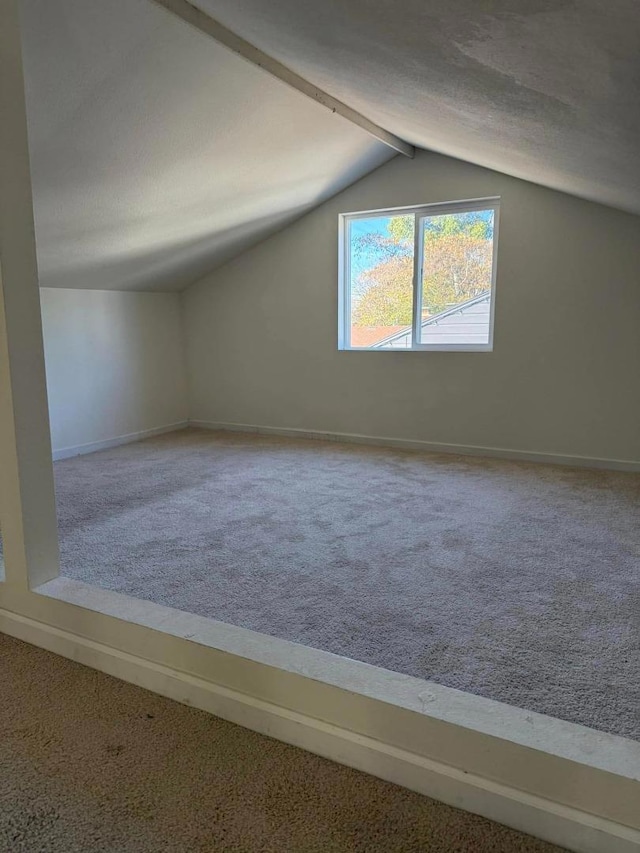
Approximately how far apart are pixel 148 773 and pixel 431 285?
12.9 feet

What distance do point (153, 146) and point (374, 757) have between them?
2913 millimetres

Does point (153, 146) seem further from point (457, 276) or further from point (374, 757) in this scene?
point (374, 757)

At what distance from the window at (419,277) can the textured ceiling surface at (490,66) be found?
136 centimetres

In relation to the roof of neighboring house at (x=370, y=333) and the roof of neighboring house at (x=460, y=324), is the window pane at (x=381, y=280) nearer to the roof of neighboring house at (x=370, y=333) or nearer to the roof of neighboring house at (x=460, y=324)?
the roof of neighboring house at (x=370, y=333)

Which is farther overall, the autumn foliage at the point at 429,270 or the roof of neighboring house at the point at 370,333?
the roof of neighboring house at the point at 370,333

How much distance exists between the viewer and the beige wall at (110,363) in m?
4.45

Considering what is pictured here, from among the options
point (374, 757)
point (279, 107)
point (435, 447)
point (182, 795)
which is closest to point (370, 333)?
point (435, 447)

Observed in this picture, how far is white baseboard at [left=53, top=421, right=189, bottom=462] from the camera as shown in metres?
4.53

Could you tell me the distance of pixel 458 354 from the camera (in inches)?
174

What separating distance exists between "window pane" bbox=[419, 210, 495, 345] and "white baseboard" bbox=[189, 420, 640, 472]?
0.84m

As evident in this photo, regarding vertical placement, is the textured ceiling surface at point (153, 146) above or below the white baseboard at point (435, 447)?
above

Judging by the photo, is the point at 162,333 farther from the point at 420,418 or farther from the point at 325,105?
the point at 325,105

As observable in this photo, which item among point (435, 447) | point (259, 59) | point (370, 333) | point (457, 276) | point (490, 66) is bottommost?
point (435, 447)

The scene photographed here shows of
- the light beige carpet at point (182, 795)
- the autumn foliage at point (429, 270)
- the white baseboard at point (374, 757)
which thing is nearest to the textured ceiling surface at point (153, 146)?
the autumn foliage at point (429, 270)
